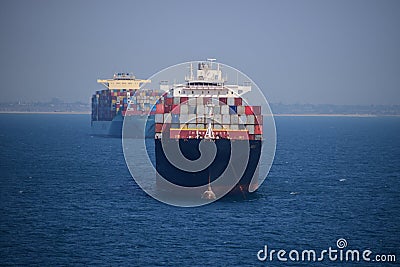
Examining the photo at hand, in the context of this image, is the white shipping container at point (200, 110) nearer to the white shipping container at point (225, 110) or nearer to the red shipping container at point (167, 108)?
the white shipping container at point (225, 110)

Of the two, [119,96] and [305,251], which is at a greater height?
[119,96]

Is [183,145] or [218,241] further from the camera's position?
[183,145]

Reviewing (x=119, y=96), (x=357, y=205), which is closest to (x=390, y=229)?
(x=357, y=205)

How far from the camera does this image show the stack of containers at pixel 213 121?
49.5 m

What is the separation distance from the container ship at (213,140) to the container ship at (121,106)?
72.9 m

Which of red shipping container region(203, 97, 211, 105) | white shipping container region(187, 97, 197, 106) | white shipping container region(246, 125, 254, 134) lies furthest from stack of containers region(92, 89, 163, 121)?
white shipping container region(246, 125, 254, 134)

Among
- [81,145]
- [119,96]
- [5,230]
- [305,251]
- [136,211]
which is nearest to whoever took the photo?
[305,251]

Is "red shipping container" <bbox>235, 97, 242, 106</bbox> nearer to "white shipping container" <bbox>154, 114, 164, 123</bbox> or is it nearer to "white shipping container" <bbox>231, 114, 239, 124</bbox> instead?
"white shipping container" <bbox>231, 114, 239, 124</bbox>

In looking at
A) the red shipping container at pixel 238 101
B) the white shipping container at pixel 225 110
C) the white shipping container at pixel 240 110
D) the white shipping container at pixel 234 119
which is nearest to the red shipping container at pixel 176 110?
the white shipping container at pixel 225 110

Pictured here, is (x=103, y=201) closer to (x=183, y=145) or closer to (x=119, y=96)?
(x=183, y=145)

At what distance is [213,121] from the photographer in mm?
50250

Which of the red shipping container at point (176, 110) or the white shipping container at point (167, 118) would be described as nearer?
the red shipping container at point (176, 110)

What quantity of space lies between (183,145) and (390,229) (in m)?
16.4

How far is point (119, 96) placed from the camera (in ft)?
461
